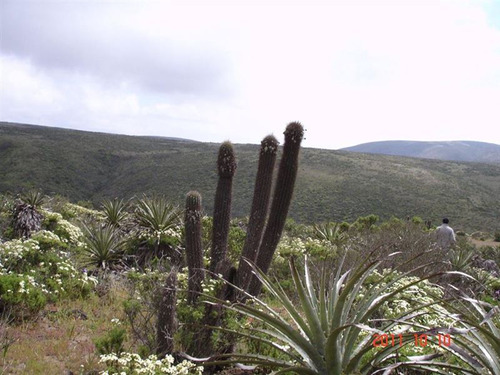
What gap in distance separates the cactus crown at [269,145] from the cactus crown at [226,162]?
17.9 inches

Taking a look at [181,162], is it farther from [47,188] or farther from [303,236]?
[303,236]

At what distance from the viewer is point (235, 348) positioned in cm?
480

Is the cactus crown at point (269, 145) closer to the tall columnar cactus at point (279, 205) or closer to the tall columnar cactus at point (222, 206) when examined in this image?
the tall columnar cactus at point (279, 205)

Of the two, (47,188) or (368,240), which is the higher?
(368,240)

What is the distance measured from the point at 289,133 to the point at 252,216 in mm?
1162

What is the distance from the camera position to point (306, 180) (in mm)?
41750

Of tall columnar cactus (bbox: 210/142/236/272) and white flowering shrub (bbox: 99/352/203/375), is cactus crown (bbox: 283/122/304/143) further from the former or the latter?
white flowering shrub (bbox: 99/352/203/375)

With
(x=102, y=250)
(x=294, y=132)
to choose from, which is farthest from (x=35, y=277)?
(x=294, y=132)

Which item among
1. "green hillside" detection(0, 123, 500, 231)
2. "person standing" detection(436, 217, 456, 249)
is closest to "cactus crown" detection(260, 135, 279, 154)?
"person standing" detection(436, 217, 456, 249)

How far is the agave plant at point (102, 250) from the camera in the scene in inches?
340

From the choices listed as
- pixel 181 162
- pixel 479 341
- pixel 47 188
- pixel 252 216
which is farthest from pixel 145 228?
pixel 181 162

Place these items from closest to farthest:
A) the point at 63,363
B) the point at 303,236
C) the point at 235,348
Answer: the point at 63,363
the point at 235,348
the point at 303,236

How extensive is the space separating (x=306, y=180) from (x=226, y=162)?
3654cm

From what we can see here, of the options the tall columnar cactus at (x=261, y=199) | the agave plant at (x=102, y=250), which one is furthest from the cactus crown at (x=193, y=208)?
the agave plant at (x=102, y=250)
